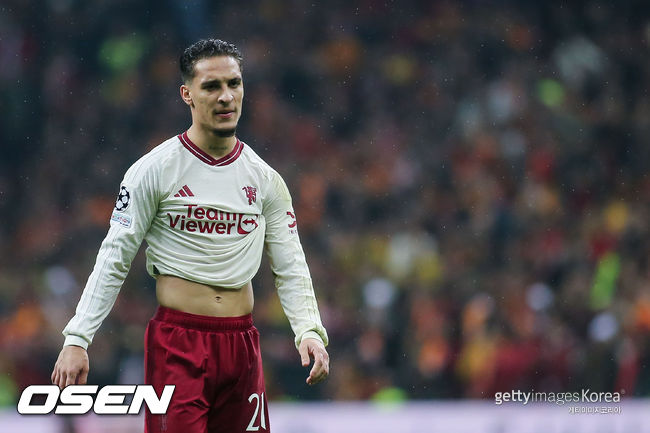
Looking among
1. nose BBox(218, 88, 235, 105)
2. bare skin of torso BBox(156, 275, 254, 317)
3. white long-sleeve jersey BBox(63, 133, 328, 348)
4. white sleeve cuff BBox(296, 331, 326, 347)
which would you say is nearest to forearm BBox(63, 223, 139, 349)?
white long-sleeve jersey BBox(63, 133, 328, 348)

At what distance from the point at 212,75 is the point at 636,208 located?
315 inches

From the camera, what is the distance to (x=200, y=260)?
416 centimetres

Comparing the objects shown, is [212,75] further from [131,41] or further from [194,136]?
[131,41]

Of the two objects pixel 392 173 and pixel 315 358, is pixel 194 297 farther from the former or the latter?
pixel 392 173

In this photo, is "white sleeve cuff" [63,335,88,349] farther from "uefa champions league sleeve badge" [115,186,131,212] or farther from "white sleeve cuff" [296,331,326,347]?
"white sleeve cuff" [296,331,326,347]

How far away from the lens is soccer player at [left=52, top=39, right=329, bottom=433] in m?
4.08

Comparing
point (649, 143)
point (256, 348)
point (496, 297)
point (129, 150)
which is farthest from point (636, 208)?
point (256, 348)

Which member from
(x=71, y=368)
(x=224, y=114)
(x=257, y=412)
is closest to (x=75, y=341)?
(x=71, y=368)

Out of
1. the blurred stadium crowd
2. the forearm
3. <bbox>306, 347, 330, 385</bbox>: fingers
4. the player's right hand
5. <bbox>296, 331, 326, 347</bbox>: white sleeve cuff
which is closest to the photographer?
the player's right hand

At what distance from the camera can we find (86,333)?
399cm

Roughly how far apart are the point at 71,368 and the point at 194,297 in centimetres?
53

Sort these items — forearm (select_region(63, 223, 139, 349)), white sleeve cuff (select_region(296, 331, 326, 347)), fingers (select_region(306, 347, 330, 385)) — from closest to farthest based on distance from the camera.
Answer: forearm (select_region(63, 223, 139, 349)) < fingers (select_region(306, 347, 330, 385)) < white sleeve cuff (select_region(296, 331, 326, 347))

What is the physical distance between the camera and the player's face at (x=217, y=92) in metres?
4.16

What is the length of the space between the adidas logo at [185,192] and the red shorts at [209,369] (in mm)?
431
